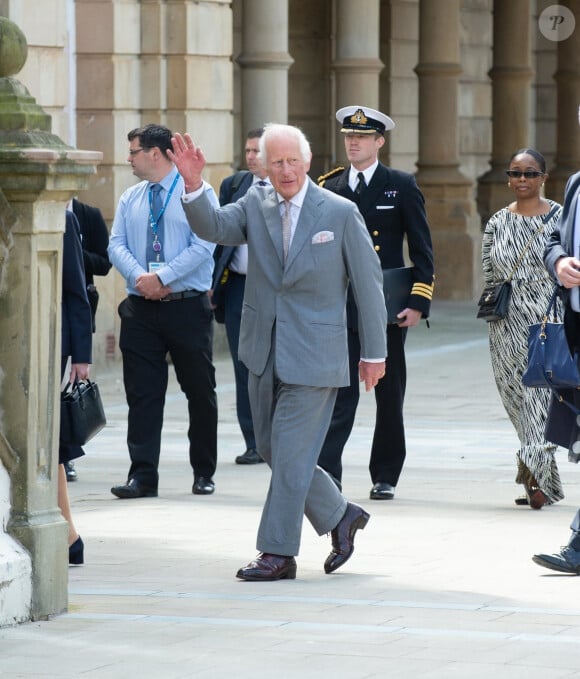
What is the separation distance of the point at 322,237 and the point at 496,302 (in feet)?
8.11

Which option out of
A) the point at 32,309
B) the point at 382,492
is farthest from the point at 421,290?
the point at 32,309

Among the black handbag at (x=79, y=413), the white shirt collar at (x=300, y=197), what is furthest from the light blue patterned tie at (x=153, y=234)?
the white shirt collar at (x=300, y=197)

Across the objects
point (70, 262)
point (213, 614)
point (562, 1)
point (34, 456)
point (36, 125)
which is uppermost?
point (562, 1)

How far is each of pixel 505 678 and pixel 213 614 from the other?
138 centimetres

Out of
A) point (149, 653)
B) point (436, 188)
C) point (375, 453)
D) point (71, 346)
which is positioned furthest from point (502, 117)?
point (149, 653)

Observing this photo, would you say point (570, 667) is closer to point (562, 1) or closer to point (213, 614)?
point (213, 614)

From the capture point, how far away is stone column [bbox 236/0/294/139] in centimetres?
1884

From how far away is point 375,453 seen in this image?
10.1 metres

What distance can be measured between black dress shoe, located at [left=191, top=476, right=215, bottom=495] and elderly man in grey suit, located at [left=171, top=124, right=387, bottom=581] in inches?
94.6

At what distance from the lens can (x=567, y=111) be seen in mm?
30203

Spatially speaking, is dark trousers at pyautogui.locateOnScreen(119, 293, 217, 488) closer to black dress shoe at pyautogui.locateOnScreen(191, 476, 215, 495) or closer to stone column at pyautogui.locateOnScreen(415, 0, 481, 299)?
black dress shoe at pyautogui.locateOnScreen(191, 476, 215, 495)

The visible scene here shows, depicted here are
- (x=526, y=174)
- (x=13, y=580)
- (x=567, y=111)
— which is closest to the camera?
(x=13, y=580)

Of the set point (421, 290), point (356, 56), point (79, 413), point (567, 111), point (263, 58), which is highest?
point (356, 56)

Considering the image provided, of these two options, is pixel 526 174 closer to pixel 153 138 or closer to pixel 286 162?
pixel 153 138
